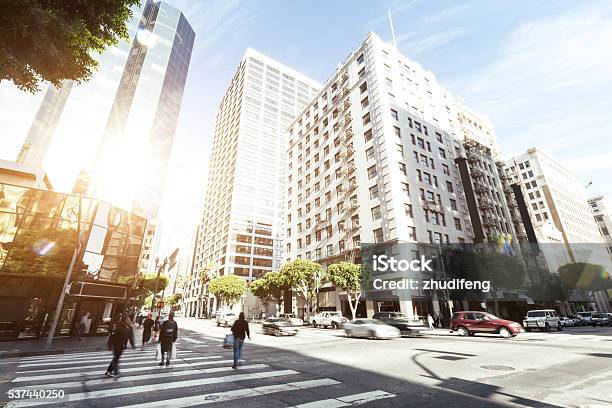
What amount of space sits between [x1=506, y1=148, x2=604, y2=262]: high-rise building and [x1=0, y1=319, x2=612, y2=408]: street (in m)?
77.0

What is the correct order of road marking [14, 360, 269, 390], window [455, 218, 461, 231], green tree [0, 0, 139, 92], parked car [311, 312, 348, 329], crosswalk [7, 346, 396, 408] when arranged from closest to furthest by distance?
crosswalk [7, 346, 396, 408], green tree [0, 0, 139, 92], road marking [14, 360, 269, 390], parked car [311, 312, 348, 329], window [455, 218, 461, 231]

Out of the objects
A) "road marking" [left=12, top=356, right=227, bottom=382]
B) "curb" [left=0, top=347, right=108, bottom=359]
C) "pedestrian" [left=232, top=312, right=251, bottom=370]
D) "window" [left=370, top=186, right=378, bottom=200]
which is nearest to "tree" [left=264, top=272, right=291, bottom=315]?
"window" [left=370, top=186, right=378, bottom=200]

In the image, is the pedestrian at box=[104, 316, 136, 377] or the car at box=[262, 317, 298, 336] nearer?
the pedestrian at box=[104, 316, 136, 377]

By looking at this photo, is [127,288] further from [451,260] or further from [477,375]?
[451,260]

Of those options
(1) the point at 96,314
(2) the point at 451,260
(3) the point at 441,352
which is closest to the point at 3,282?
(1) the point at 96,314

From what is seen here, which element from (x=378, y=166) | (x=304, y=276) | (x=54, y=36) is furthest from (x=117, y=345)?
(x=378, y=166)

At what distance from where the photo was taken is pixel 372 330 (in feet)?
65.3

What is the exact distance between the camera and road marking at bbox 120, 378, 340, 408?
5617 millimetres

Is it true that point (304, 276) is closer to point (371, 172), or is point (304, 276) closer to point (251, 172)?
point (371, 172)

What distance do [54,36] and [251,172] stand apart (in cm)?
7833

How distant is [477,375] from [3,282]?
2699 cm

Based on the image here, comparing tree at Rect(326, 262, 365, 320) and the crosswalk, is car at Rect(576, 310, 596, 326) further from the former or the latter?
the crosswalk

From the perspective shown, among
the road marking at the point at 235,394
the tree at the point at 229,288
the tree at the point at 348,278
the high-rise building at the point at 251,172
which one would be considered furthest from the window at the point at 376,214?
the high-rise building at the point at 251,172

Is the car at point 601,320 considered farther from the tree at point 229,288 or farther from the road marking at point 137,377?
the tree at point 229,288
